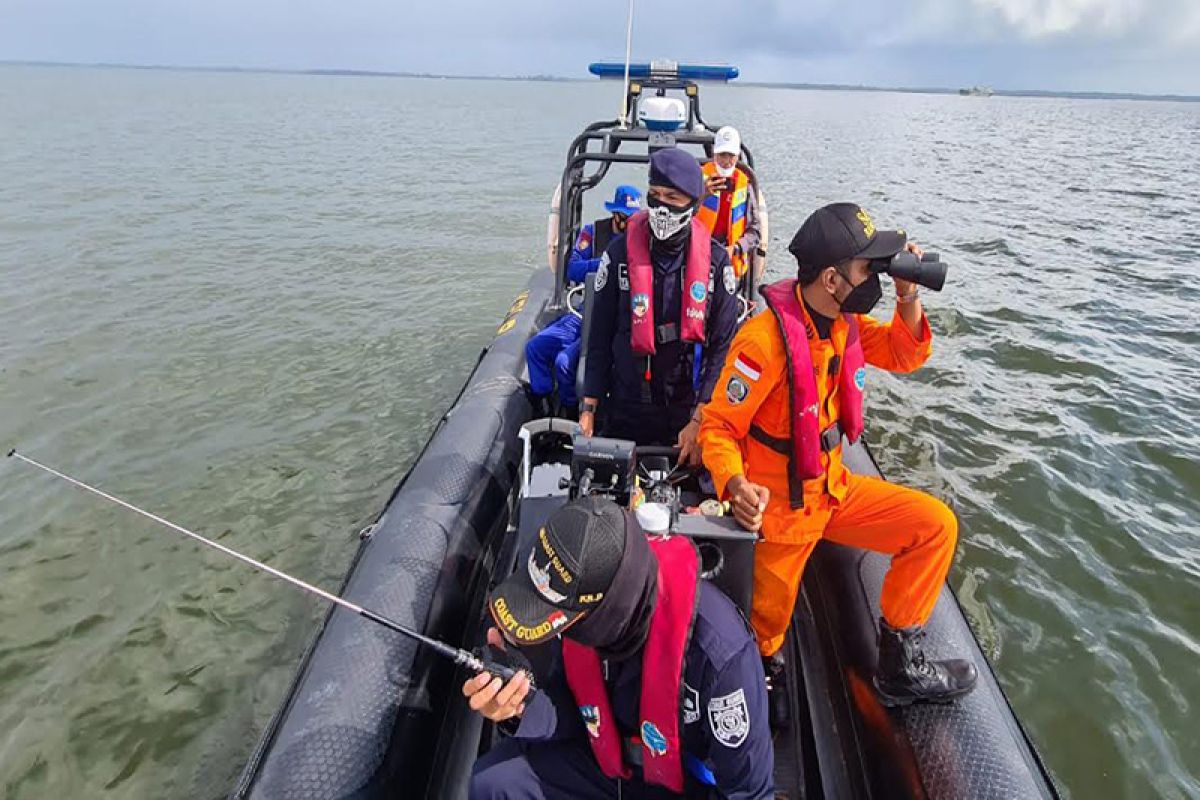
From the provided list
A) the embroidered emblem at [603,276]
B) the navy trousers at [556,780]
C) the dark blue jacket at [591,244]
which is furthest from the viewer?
the dark blue jacket at [591,244]

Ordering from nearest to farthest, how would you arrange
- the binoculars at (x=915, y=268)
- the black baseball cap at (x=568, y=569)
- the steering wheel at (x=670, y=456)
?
the black baseball cap at (x=568, y=569)
the binoculars at (x=915, y=268)
the steering wheel at (x=670, y=456)

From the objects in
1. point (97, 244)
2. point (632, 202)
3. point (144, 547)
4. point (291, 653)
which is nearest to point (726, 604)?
point (291, 653)

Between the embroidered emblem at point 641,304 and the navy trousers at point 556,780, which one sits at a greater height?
the embroidered emblem at point 641,304

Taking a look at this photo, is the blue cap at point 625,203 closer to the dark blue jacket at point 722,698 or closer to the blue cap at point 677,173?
the blue cap at point 677,173

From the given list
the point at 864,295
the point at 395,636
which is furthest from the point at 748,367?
the point at 395,636

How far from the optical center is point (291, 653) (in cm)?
362

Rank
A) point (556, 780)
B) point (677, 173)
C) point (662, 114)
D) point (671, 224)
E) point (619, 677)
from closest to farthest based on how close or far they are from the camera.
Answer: point (619, 677), point (556, 780), point (677, 173), point (671, 224), point (662, 114)

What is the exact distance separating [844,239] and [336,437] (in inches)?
178

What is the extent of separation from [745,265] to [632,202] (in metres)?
0.91

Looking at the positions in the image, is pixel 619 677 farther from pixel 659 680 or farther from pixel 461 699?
pixel 461 699

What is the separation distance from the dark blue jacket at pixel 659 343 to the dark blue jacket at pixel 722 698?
4.84 ft

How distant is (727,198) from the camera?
4758 mm

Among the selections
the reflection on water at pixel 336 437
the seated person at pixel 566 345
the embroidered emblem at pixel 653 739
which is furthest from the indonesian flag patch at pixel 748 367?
the reflection on water at pixel 336 437

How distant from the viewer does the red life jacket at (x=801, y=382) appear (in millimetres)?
2141
